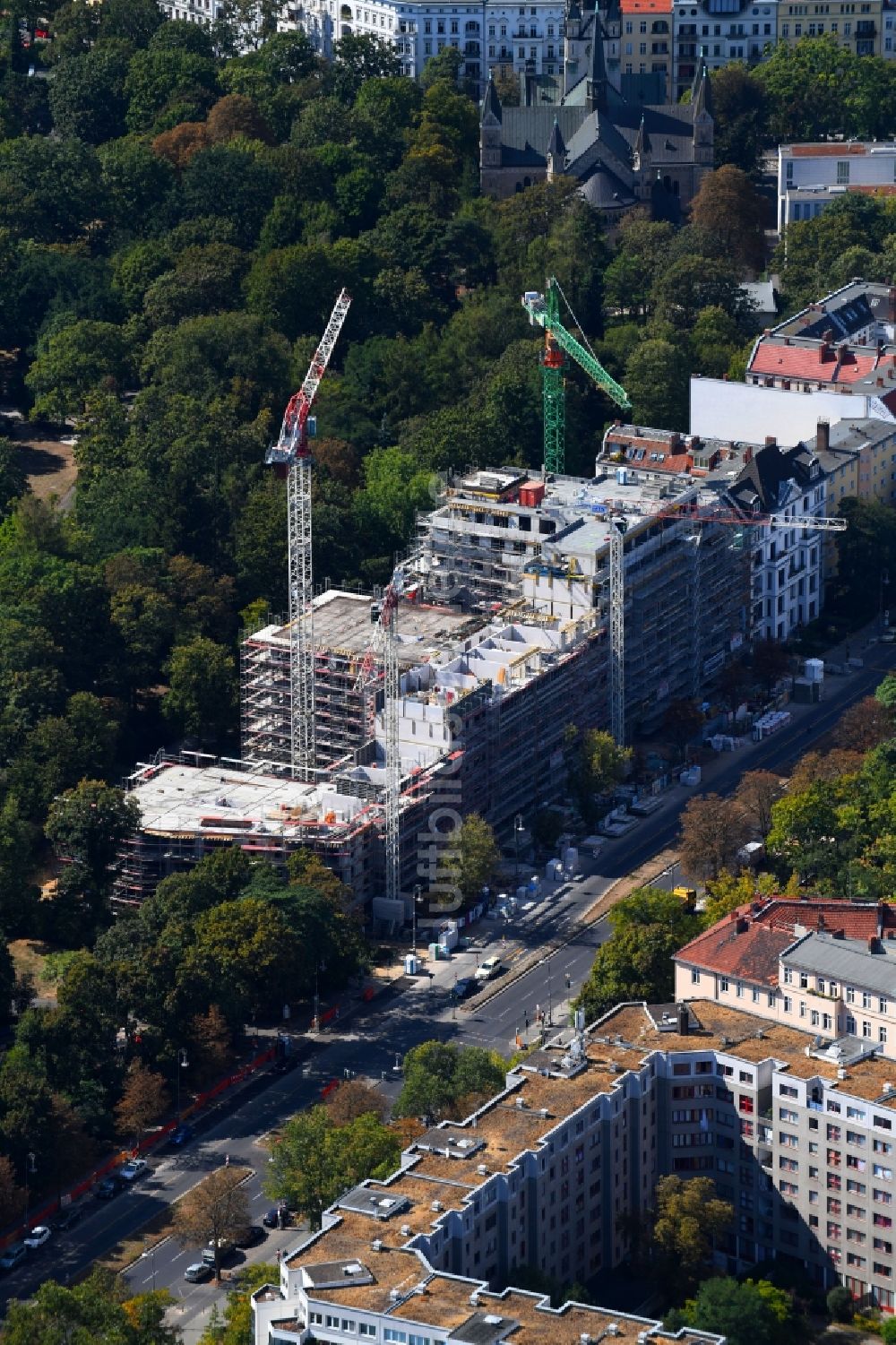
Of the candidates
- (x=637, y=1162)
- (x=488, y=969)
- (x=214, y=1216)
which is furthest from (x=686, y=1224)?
(x=488, y=969)

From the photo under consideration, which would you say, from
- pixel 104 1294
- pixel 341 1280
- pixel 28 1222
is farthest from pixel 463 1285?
pixel 28 1222

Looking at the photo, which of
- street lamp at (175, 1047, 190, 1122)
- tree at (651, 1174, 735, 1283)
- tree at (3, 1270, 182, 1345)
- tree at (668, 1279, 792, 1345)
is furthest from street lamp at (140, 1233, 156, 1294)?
tree at (668, 1279, 792, 1345)

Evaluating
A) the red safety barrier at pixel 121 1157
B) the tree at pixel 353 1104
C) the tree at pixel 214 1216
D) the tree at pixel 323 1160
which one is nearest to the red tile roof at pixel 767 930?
the tree at pixel 353 1104

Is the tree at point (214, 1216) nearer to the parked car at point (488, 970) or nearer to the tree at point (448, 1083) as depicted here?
the tree at point (448, 1083)

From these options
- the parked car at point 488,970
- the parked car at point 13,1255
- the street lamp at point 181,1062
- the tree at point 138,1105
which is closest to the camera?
the parked car at point 13,1255

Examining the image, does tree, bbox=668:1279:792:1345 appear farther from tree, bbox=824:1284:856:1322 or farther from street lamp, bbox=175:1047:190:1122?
street lamp, bbox=175:1047:190:1122

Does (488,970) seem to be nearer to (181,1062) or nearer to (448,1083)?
(181,1062)

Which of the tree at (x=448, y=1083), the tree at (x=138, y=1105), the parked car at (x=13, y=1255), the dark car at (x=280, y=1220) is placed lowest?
the parked car at (x=13, y=1255)

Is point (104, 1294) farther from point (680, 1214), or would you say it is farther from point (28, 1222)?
point (680, 1214)
